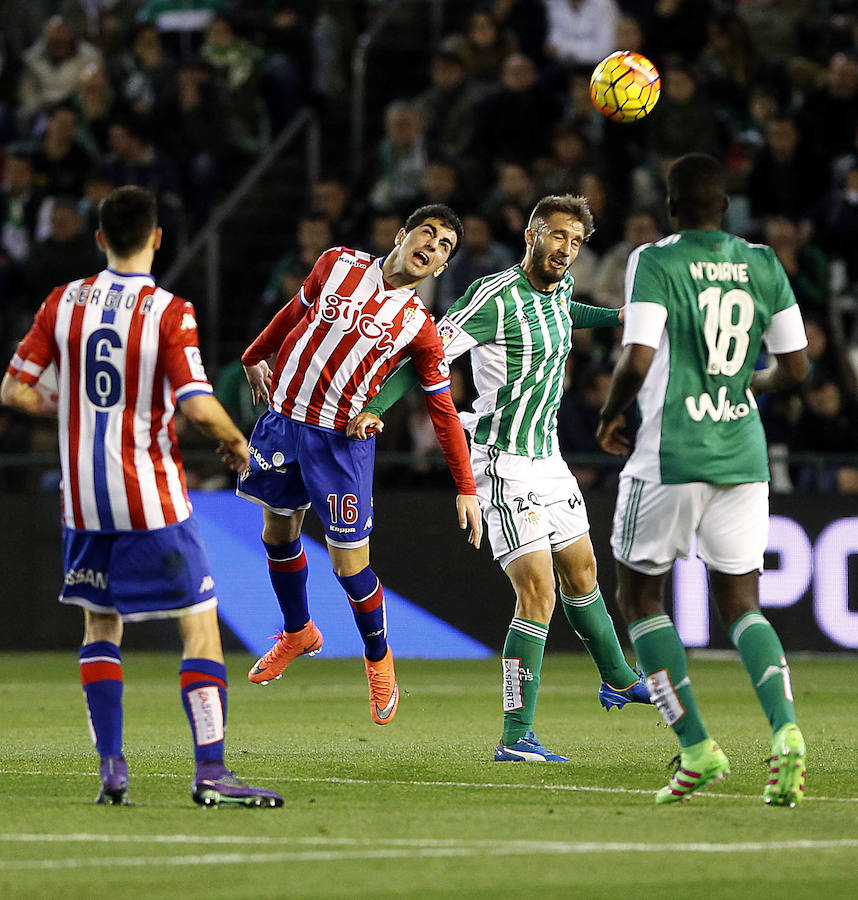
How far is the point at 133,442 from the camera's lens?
20.9ft

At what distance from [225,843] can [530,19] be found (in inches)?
556

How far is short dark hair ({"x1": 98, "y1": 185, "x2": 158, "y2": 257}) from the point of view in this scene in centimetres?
634

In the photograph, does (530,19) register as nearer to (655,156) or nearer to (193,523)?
(655,156)

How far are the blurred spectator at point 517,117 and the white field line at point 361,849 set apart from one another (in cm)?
1242

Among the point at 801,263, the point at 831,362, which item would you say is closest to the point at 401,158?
the point at 801,263

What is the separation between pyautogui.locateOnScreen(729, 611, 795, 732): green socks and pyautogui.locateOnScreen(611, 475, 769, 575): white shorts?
0.68 feet

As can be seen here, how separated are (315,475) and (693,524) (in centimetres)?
262

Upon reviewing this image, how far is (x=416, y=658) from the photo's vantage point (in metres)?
14.6

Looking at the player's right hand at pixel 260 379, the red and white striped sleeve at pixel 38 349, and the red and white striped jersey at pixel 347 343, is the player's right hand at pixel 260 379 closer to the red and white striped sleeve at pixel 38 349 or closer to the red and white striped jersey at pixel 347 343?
the red and white striped jersey at pixel 347 343

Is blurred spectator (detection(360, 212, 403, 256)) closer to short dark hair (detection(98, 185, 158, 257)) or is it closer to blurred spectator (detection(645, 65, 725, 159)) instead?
blurred spectator (detection(645, 65, 725, 159))

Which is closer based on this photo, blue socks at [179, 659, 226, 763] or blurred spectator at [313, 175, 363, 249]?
blue socks at [179, 659, 226, 763]

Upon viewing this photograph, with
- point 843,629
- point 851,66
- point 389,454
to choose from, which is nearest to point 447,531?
point 389,454

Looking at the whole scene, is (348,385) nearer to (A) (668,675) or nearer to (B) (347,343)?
(B) (347,343)

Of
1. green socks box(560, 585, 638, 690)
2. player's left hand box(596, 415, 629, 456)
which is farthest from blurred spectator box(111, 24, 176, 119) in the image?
player's left hand box(596, 415, 629, 456)
